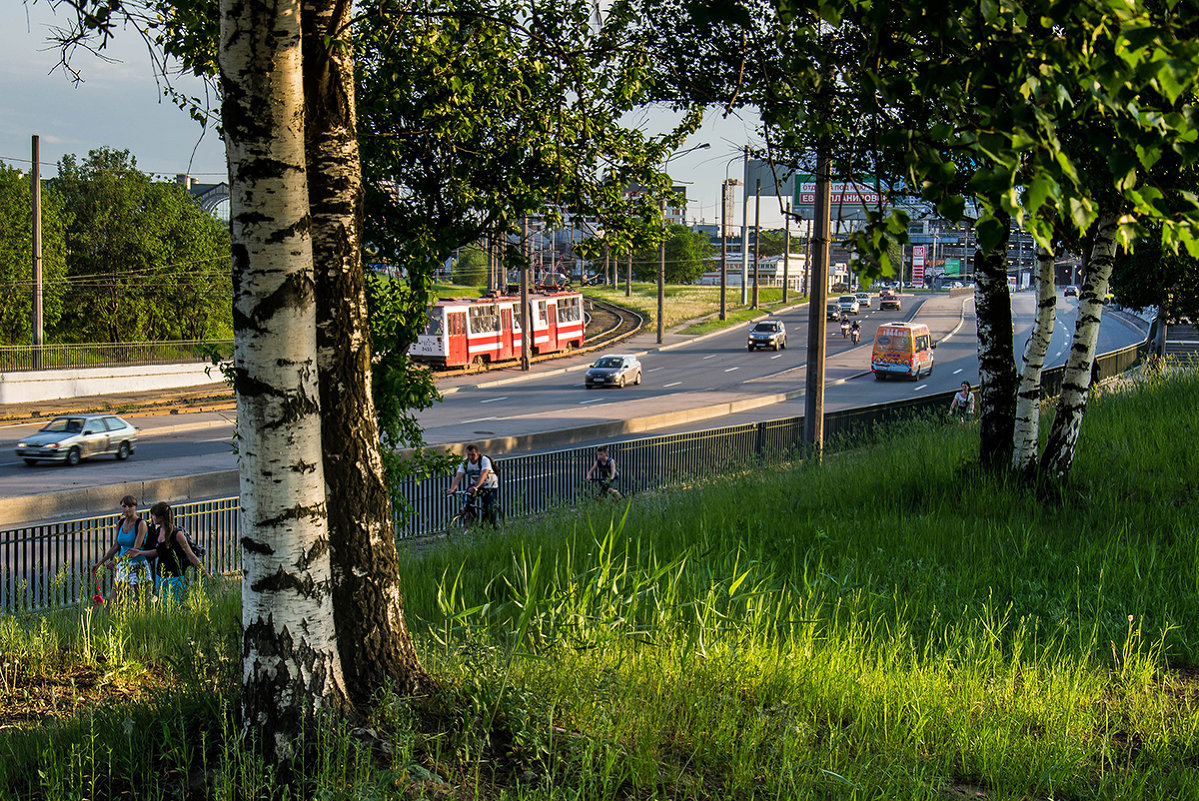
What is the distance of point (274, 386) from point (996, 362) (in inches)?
346

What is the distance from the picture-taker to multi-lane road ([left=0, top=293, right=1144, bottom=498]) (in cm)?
2384

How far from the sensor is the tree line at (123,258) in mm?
39938

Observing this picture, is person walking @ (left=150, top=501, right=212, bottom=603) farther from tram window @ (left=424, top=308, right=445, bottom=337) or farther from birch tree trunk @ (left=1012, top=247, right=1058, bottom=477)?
tram window @ (left=424, top=308, right=445, bottom=337)

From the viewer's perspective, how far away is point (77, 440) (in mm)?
24203

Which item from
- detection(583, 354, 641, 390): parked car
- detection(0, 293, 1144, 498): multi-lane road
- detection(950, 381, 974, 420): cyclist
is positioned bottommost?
detection(0, 293, 1144, 498): multi-lane road

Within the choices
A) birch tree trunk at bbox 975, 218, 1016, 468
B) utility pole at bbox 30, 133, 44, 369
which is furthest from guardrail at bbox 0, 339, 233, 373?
birch tree trunk at bbox 975, 218, 1016, 468

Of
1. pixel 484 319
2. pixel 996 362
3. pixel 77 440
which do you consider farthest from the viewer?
pixel 484 319

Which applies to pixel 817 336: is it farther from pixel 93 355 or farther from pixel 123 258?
pixel 123 258

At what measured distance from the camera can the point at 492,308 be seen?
46.5m

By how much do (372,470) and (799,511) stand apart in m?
5.73

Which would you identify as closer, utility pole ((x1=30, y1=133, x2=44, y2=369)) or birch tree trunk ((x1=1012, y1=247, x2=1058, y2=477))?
birch tree trunk ((x1=1012, y1=247, x2=1058, y2=477))

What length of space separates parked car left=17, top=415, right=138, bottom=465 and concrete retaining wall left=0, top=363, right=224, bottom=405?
614 centimetres

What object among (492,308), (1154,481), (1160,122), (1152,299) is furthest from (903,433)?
(492,308)

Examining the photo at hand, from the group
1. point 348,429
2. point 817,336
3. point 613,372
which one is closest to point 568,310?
point 613,372
